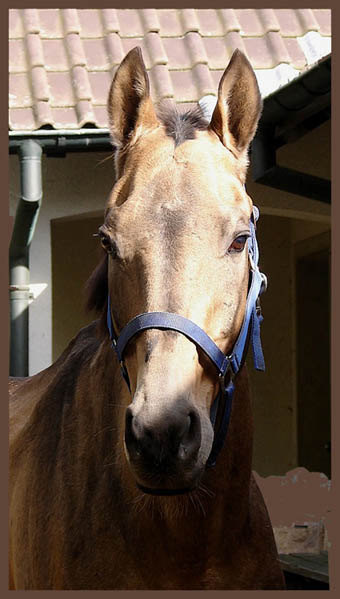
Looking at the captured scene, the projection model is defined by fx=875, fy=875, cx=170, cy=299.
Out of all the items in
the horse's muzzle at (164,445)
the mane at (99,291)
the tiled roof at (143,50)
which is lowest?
the horse's muzzle at (164,445)

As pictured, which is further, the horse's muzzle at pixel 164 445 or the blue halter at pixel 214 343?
the blue halter at pixel 214 343

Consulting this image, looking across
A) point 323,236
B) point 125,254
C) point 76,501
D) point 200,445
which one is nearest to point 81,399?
point 76,501

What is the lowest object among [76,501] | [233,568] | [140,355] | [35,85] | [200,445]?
[233,568]

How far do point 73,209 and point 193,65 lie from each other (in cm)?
133

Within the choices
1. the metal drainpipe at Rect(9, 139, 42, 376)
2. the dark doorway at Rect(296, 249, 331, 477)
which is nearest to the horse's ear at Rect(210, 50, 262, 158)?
the metal drainpipe at Rect(9, 139, 42, 376)

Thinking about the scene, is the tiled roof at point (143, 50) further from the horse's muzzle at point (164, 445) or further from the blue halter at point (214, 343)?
the horse's muzzle at point (164, 445)

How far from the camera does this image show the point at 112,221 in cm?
256

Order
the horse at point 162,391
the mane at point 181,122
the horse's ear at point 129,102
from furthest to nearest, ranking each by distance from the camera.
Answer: the horse's ear at point 129,102 → the mane at point 181,122 → the horse at point 162,391

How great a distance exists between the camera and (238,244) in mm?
2562

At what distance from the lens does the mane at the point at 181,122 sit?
276cm

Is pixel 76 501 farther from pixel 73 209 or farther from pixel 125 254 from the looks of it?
pixel 73 209

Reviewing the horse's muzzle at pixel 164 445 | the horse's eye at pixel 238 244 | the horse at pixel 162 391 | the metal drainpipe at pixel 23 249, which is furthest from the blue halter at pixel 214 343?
the metal drainpipe at pixel 23 249

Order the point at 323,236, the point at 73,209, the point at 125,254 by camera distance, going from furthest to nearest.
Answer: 1. the point at 323,236
2. the point at 73,209
3. the point at 125,254

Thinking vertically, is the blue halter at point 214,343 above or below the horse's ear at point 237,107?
below
